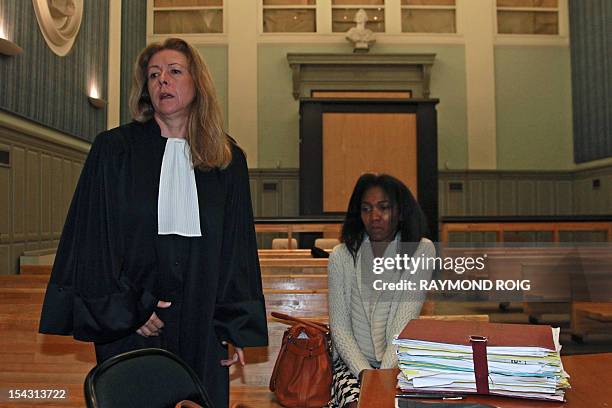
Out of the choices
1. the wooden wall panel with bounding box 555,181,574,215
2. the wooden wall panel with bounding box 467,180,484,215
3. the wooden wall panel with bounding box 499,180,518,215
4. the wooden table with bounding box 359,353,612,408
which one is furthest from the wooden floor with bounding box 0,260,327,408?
the wooden wall panel with bounding box 555,181,574,215

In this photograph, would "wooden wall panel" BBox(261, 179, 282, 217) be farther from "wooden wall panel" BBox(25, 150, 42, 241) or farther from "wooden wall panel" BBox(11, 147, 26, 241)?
"wooden wall panel" BBox(11, 147, 26, 241)

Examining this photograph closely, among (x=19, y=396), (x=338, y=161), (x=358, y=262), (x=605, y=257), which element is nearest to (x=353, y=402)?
(x=358, y=262)

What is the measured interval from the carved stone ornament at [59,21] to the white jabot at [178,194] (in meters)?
5.63

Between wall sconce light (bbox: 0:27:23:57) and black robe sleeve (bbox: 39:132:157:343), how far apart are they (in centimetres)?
465

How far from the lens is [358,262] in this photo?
8.89 feet

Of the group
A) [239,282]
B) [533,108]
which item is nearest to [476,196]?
[533,108]

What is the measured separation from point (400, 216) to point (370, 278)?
348 millimetres

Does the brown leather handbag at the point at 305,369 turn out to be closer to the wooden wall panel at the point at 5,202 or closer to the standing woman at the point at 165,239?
the standing woman at the point at 165,239

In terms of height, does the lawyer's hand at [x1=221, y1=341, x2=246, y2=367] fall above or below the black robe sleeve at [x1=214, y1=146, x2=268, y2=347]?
below

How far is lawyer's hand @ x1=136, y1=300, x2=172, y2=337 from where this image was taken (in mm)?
1883

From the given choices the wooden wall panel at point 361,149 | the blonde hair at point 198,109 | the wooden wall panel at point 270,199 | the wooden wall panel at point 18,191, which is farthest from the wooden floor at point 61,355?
the wooden wall panel at point 270,199

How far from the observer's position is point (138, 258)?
74.0 inches

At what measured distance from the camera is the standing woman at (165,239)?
184 centimetres

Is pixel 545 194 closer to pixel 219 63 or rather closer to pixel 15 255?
pixel 219 63
